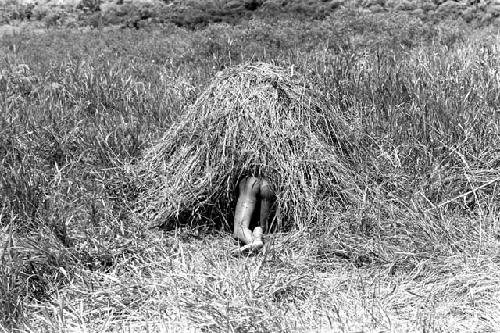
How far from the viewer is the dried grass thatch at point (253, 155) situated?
3.74 meters

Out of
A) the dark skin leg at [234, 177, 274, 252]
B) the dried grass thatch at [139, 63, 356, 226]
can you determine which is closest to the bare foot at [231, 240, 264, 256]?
the dark skin leg at [234, 177, 274, 252]

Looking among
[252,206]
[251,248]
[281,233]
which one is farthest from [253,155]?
[251,248]

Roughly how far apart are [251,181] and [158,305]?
1.05m

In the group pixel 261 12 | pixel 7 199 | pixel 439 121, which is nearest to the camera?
pixel 7 199

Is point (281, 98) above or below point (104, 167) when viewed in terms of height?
above

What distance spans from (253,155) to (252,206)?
11.7 inches

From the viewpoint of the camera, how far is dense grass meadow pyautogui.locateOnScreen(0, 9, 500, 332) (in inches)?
113

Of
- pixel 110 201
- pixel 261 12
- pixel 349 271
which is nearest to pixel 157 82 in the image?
pixel 110 201

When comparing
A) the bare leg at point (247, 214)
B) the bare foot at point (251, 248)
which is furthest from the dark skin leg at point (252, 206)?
the bare foot at point (251, 248)

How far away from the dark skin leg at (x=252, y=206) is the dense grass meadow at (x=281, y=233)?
0.13 meters

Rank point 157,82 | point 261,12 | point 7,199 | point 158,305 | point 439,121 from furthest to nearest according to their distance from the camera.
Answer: point 261,12 < point 157,82 < point 439,121 < point 7,199 < point 158,305

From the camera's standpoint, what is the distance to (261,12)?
49.8 feet

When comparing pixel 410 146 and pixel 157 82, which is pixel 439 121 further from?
pixel 157 82

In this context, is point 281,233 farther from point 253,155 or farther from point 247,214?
point 253,155
